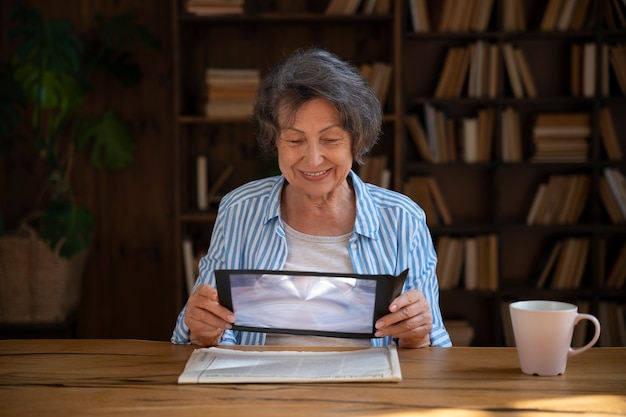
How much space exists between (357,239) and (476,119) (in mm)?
2104

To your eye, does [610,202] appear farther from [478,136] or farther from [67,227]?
[67,227]

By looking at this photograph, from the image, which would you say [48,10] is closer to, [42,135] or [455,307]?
[42,135]

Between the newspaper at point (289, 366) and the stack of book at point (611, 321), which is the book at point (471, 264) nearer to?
the stack of book at point (611, 321)

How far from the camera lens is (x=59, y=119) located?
364cm

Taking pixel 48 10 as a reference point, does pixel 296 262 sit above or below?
below

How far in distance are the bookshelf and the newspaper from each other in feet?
7.19

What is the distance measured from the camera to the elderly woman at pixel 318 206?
5.94 feet

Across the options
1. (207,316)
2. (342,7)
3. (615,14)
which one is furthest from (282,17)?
(207,316)

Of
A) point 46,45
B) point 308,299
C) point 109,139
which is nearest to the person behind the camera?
point 308,299

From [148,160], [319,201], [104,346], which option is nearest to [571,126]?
[148,160]

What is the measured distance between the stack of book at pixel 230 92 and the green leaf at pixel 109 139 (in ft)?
1.33

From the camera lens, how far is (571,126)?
12.5 feet

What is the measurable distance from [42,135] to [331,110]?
8.08 feet

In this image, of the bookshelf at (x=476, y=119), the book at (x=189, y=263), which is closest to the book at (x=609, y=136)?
the bookshelf at (x=476, y=119)
